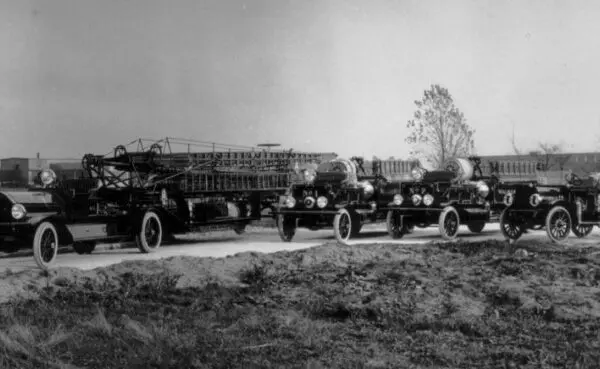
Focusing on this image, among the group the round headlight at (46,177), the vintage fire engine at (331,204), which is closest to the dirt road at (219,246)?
the vintage fire engine at (331,204)

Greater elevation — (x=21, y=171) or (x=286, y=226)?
(x=21, y=171)

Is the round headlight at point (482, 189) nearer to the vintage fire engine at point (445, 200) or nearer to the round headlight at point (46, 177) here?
the vintage fire engine at point (445, 200)

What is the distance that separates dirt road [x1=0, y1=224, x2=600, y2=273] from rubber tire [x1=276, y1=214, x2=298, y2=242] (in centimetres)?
19

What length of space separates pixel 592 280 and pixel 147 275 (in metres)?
5.36

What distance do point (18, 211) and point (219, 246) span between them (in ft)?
17.4

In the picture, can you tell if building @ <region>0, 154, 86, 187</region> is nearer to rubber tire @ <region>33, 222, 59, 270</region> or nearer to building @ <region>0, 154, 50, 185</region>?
building @ <region>0, 154, 50, 185</region>

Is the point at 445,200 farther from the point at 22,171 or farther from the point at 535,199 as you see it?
the point at 22,171

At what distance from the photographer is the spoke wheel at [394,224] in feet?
58.9

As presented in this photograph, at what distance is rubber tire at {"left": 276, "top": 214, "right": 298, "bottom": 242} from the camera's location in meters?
17.3

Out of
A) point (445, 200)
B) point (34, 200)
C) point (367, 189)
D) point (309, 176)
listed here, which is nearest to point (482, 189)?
point (445, 200)

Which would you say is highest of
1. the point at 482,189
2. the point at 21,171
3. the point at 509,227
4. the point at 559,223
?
the point at 21,171

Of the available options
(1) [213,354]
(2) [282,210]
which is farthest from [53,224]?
(1) [213,354]

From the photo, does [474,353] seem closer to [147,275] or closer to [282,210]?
[147,275]

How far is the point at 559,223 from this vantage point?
52.3ft
